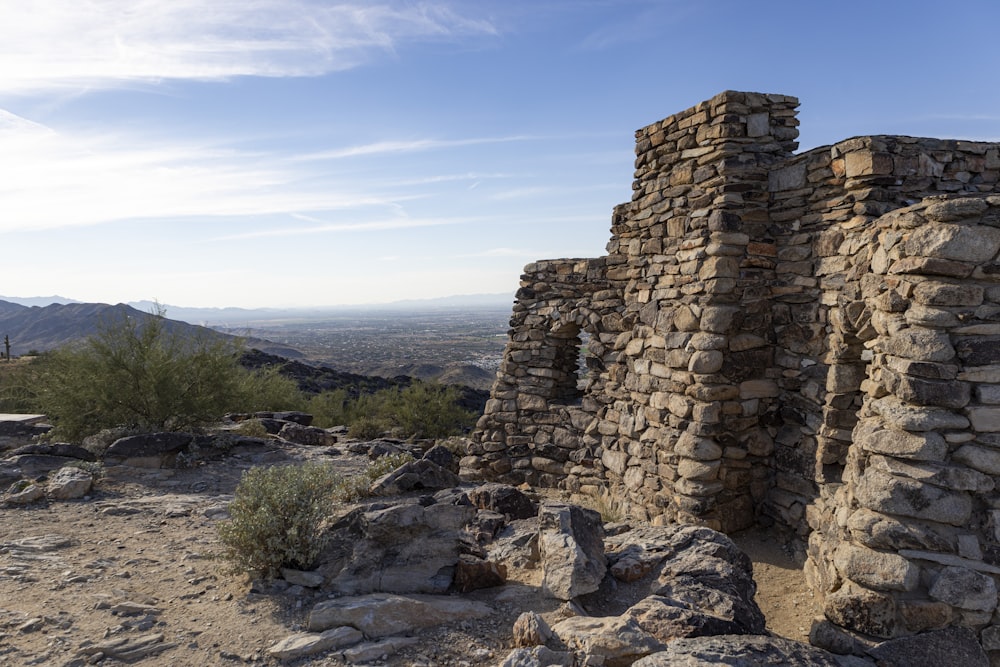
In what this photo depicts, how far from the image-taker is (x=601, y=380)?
26.5 ft

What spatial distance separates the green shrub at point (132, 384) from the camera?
31.3 feet

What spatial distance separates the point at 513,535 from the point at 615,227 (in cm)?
413

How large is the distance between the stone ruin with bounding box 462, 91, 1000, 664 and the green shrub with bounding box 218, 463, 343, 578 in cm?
350

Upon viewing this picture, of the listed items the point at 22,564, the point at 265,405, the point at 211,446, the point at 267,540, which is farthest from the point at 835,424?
the point at 265,405

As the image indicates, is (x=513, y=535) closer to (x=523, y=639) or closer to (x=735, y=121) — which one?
(x=523, y=639)

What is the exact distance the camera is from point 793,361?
19.5 ft

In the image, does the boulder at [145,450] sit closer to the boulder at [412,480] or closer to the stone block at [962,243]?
the boulder at [412,480]

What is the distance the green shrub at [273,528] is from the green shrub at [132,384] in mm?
5363

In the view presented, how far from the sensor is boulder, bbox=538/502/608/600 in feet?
13.6

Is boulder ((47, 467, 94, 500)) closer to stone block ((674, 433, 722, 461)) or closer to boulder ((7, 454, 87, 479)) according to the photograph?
boulder ((7, 454, 87, 479))

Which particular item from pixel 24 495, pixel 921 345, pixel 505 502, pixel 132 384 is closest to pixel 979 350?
pixel 921 345

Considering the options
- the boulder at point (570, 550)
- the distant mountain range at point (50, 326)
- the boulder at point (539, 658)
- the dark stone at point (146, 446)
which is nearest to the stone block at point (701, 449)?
the boulder at point (570, 550)

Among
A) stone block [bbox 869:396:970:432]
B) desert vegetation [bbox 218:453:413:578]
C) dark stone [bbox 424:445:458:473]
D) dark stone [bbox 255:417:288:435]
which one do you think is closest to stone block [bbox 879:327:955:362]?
stone block [bbox 869:396:970:432]

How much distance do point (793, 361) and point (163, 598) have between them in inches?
222
